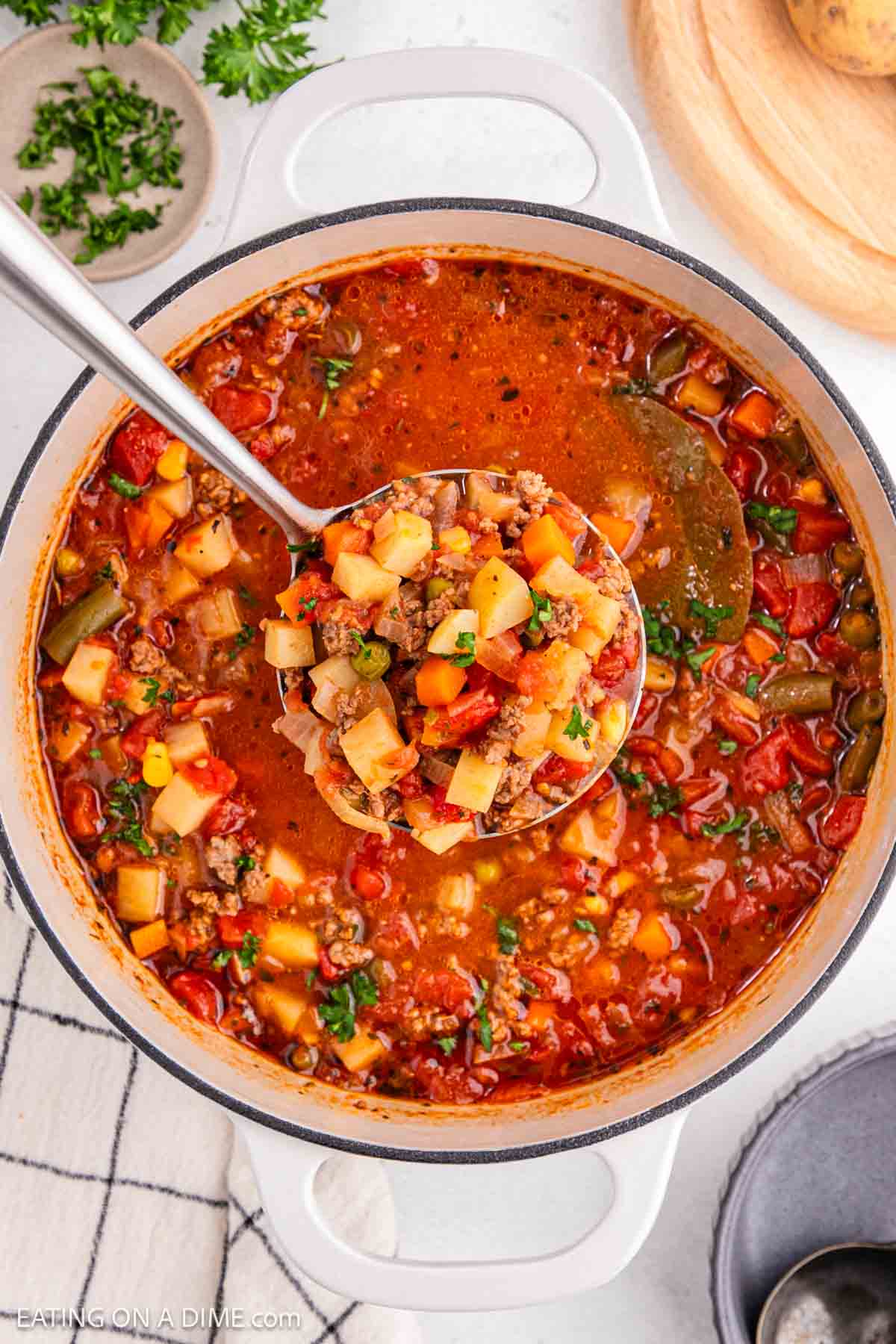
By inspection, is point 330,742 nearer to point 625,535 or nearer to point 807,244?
point 625,535

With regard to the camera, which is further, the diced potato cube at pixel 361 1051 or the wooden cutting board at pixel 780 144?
the wooden cutting board at pixel 780 144

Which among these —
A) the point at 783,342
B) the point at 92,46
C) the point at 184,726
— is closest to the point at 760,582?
the point at 783,342

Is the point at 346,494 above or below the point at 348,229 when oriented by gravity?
below

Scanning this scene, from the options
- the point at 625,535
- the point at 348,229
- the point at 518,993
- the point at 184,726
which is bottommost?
the point at 518,993

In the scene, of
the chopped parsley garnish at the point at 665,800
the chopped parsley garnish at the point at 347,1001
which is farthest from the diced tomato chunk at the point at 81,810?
the chopped parsley garnish at the point at 665,800

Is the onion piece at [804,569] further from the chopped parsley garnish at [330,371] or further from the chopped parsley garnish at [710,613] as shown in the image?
the chopped parsley garnish at [330,371]

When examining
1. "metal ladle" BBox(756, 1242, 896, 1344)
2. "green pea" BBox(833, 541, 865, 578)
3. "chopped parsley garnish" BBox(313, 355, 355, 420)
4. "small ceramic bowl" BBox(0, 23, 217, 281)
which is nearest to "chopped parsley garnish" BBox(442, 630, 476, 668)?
"chopped parsley garnish" BBox(313, 355, 355, 420)
